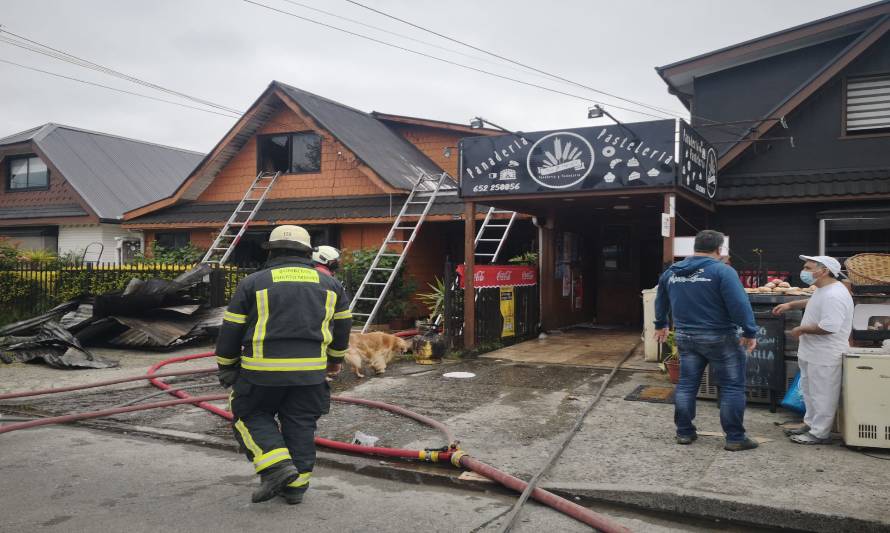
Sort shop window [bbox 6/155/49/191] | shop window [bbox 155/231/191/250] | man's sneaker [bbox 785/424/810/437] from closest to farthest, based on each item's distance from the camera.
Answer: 1. man's sneaker [bbox 785/424/810/437]
2. shop window [bbox 155/231/191/250]
3. shop window [bbox 6/155/49/191]

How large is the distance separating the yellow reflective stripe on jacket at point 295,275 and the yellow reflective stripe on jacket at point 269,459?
106cm

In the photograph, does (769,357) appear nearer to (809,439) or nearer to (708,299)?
(809,439)

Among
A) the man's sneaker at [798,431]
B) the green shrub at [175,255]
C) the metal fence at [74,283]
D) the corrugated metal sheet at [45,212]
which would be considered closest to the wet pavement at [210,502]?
the man's sneaker at [798,431]

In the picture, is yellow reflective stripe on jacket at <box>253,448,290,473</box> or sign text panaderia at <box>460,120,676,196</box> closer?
yellow reflective stripe on jacket at <box>253,448,290,473</box>

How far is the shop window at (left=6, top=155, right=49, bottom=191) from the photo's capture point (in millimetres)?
23888

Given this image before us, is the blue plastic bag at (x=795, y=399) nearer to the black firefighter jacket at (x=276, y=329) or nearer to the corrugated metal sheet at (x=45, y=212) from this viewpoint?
the black firefighter jacket at (x=276, y=329)

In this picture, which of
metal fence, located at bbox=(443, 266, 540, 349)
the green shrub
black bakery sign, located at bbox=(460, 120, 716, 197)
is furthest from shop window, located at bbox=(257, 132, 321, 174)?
black bakery sign, located at bbox=(460, 120, 716, 197)

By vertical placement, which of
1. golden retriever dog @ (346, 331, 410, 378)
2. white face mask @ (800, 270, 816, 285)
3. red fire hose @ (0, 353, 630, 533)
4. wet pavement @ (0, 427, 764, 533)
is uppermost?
white face mask @ (800, 270, 816, 285)

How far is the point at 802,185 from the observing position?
11.8 m

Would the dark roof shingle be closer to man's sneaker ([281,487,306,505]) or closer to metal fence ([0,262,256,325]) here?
metal fence ([0,262,256,325])

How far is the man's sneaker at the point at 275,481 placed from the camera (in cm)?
426

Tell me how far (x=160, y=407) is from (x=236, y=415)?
10.5ft

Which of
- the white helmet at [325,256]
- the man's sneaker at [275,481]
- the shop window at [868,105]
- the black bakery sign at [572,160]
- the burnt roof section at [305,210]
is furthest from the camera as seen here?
the burnt roof section at [305,210]

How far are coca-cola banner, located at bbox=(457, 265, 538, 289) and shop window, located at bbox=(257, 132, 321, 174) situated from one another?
7.10 metres
